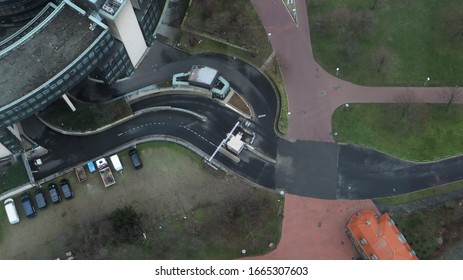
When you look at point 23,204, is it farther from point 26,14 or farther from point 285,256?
point 285,256

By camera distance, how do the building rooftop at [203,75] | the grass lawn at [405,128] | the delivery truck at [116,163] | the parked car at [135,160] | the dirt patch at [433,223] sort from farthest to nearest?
the building rooftop at [203,75] → the grass lawn at [405,128] → the parked car at [135,160] → the delivery truck at [116,163] → the dirt patch at [433,223]

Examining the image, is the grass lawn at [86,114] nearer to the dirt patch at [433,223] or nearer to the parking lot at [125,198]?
the parking lot at [125,198]

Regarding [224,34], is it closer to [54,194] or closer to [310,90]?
[310,90]

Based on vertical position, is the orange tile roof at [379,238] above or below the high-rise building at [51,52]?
below

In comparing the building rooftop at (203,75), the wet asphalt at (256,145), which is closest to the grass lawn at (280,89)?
Result: the wet asphalt at (256,145)

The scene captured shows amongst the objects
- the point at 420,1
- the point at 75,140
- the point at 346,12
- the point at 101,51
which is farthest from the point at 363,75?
the point at 75,140

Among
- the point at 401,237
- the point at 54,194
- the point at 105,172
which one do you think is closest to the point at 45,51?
the point at 105,172
